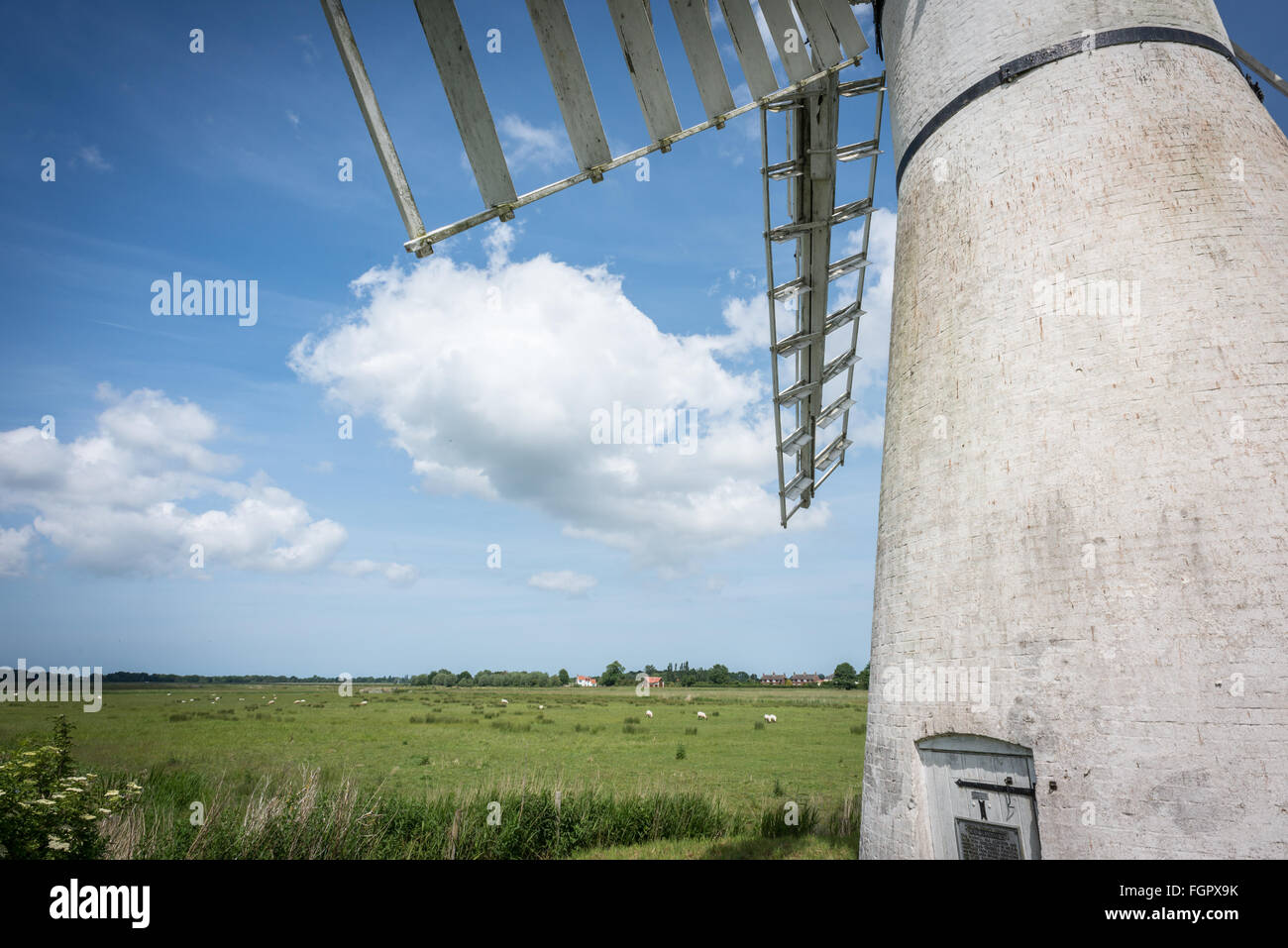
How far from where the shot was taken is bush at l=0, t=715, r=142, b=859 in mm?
5375

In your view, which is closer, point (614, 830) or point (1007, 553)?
point (1007, 553)

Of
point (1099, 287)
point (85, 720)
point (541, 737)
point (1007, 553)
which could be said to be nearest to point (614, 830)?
point (1007, 553)

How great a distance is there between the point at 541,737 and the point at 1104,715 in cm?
3410

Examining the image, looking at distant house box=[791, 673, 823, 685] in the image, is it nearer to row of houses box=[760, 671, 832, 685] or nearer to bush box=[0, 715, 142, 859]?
row of houses box=[760, 671, 832, 685]

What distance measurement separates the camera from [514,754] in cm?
2716

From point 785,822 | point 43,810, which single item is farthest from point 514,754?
point 43,810

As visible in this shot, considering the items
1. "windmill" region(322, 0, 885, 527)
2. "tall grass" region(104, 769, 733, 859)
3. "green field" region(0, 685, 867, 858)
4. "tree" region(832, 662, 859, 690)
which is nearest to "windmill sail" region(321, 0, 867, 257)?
"windmill" region(322, 0, 885, 527)

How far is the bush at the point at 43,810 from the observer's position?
212 inches

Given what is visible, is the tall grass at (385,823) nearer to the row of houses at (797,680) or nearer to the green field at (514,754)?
the green field at (514,754)

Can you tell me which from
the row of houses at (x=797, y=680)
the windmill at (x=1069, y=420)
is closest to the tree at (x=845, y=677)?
the row of houses at (x=797, y=680)

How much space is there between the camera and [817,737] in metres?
33.6

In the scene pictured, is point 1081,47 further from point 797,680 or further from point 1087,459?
point 797,680

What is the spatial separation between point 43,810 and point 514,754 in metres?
23.4
